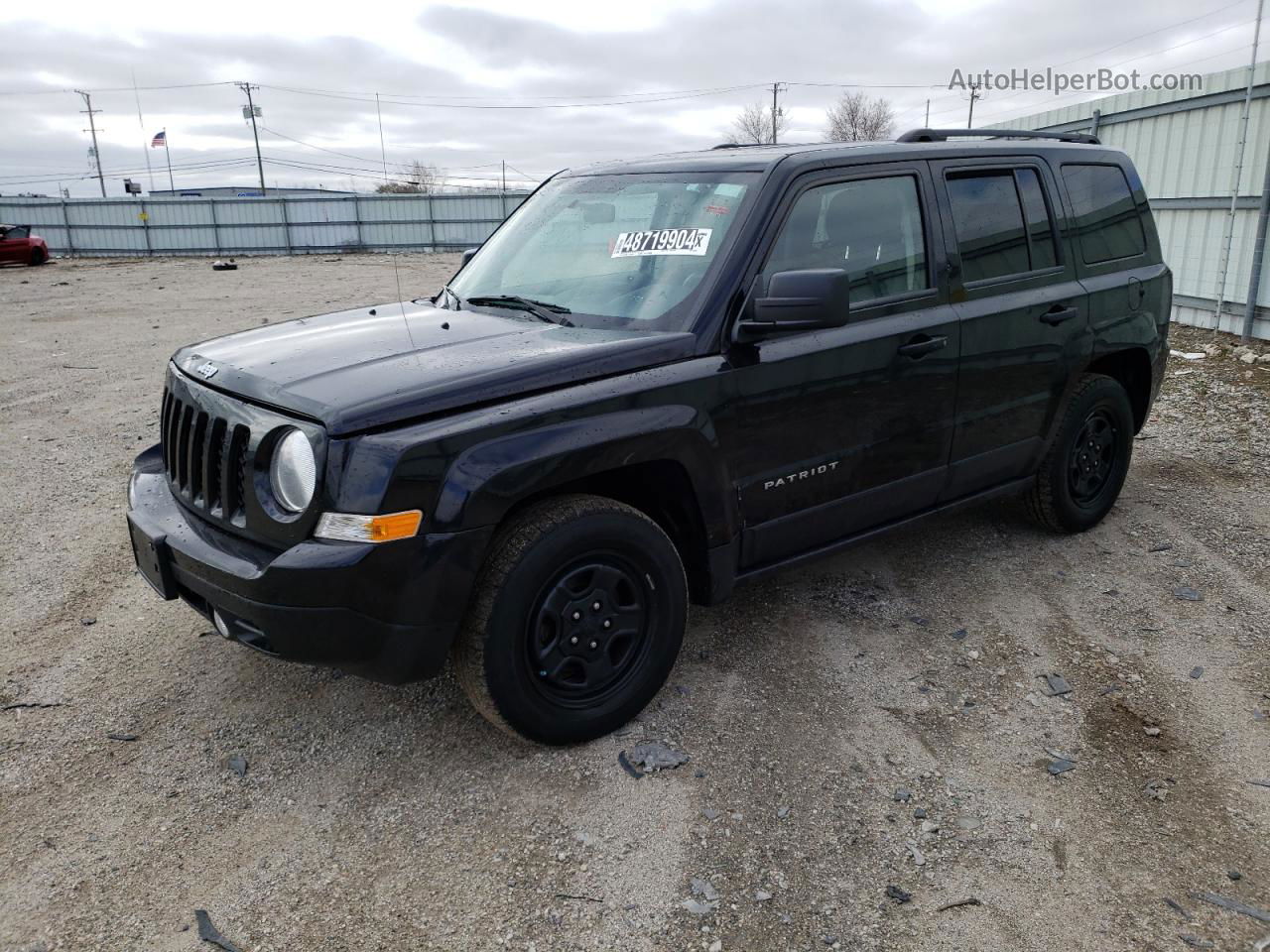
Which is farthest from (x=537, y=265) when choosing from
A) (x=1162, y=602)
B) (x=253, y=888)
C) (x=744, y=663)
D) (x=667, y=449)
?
(x=1162, y=602)

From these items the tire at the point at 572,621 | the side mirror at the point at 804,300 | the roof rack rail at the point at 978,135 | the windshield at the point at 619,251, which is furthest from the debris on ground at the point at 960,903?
the roof rack rail at the point at 978,135

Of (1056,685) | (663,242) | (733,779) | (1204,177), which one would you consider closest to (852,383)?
(663,242)

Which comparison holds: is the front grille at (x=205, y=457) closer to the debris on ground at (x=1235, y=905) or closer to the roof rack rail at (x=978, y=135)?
the debris on ground at (x=1235, y=905)

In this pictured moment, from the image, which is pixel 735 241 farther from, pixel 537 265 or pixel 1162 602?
pixel 1162 602

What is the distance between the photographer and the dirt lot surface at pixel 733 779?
2.48m

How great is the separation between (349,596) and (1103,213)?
404cm

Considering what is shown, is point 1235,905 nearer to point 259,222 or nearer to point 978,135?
point 978,135

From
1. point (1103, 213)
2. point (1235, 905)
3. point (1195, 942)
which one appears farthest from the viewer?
point (1103, 213)

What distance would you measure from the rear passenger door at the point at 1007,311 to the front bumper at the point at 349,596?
2.33m

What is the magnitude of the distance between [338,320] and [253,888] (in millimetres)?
2148

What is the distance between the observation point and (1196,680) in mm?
3594

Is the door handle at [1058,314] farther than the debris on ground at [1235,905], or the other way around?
the door handle at [1058,314]

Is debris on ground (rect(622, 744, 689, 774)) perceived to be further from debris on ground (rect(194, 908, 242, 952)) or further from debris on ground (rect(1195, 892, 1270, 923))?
debris on ground (rect(1195, 892, 1270, 923))

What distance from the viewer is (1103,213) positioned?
15.4ft
